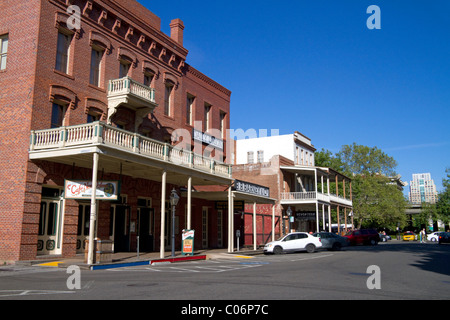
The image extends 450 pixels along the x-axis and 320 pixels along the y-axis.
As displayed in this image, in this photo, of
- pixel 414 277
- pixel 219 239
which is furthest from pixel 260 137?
pixel 414 277

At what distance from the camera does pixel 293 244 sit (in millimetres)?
27000

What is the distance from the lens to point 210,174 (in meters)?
24.6

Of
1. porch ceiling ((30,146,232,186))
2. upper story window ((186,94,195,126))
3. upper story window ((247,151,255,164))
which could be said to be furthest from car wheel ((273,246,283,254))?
upper story window ((247,151,255,164))

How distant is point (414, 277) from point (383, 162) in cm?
5977

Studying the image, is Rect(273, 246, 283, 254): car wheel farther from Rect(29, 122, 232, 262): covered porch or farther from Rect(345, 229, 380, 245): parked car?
Rect(345, 229, 380, 245): parked car

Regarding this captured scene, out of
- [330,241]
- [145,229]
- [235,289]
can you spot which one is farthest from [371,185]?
[235,289]

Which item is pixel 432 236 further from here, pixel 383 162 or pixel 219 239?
pixel 219 239

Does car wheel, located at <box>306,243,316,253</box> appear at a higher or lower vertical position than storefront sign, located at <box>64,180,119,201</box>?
lower

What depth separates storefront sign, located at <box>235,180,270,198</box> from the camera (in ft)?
92.0

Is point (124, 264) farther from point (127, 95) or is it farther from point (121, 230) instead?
point (127, 95)

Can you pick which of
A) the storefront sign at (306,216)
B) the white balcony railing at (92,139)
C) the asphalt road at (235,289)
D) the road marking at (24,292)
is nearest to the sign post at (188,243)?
the white balcony railing at (92,139)

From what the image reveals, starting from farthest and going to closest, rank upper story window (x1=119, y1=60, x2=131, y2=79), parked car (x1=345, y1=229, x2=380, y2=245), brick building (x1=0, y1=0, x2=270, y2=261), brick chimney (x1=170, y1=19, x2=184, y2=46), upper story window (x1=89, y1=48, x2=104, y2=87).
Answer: parked car (x1=345, y1=229, x2=380, y2=245), brick chimney (x1=170, y1=19, x2=184, y2=46), upper story window (x1=119, y1=60, x2=131, y2=79), upper story window (x1=89, y1=48, x2=104, y2=87), brick building (x1=0, y1=0, x2=270, y2=261)

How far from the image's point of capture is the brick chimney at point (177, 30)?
2896 cm

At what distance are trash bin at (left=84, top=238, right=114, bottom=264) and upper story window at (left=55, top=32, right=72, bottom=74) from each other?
917 centimetres
